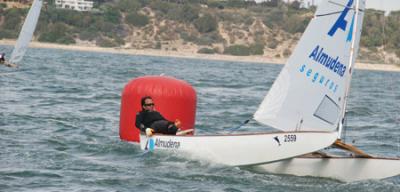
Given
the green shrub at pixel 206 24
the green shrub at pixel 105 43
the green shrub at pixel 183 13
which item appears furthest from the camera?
the green shrub at pixel 183 13

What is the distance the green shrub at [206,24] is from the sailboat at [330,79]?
86285mm

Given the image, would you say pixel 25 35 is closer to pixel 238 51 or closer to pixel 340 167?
pixel 340 167

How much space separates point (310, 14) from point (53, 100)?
9144 cm

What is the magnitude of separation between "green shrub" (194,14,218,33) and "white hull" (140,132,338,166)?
86.1 metres

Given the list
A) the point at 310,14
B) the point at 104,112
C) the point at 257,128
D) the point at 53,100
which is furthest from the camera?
the point at 310,14

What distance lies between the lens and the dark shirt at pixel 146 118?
1530 cm

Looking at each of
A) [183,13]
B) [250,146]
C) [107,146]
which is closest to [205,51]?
[183,13]

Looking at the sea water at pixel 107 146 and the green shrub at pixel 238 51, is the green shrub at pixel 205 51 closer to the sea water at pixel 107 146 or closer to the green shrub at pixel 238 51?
the green shrub at pixel 238 51

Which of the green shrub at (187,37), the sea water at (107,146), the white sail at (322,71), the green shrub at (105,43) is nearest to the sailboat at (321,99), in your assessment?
the white sail at (322,71)

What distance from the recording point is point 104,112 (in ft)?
76.0

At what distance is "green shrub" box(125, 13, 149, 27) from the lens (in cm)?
9806

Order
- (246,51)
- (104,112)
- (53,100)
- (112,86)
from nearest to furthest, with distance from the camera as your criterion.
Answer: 1. (104,112)
2. (53,100)
3. (112,86)
4. (246,51)

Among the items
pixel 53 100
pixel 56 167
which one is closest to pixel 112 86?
pixel 53 100

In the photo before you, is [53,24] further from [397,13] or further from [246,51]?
[397,13]
